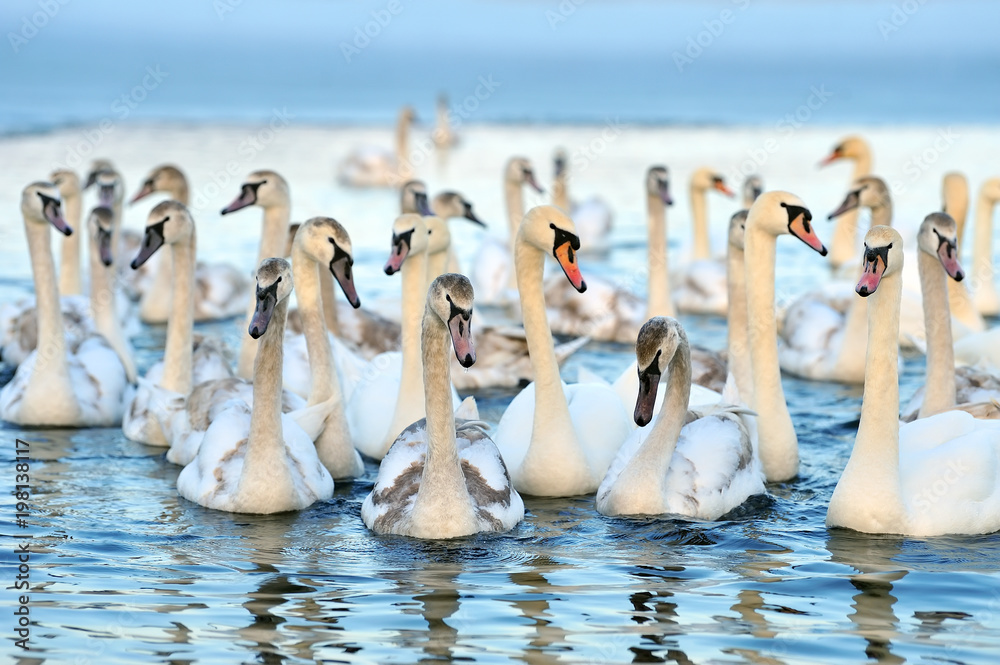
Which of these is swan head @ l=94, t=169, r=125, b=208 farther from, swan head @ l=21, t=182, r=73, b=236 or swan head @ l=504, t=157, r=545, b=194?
swan head @ l=504, t=157, r=545, b=194

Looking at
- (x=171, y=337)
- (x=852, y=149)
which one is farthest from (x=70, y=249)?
(x=852, y=149)

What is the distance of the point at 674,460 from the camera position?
8.48 m

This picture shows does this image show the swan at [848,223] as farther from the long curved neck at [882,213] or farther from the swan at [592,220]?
the long curved neck at [882,213]

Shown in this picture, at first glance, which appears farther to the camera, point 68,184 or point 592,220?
point 592,220

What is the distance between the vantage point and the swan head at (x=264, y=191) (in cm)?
1139

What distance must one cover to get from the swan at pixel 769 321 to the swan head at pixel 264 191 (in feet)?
12.4

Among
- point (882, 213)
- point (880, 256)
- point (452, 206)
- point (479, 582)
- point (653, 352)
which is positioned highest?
point (452, 206)

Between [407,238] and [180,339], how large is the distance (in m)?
1.86

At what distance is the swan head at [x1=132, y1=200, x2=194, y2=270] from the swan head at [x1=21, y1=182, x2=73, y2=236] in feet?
2.37

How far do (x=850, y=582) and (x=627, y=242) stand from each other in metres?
15.3

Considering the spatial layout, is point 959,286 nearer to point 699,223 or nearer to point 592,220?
point 699,223

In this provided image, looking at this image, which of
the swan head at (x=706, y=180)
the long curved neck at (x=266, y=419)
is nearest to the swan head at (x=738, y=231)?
the long curved neck at (x=266, y=419)

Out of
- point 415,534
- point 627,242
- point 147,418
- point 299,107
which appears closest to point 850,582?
point 415,534

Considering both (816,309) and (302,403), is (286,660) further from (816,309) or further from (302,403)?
(816,309)
